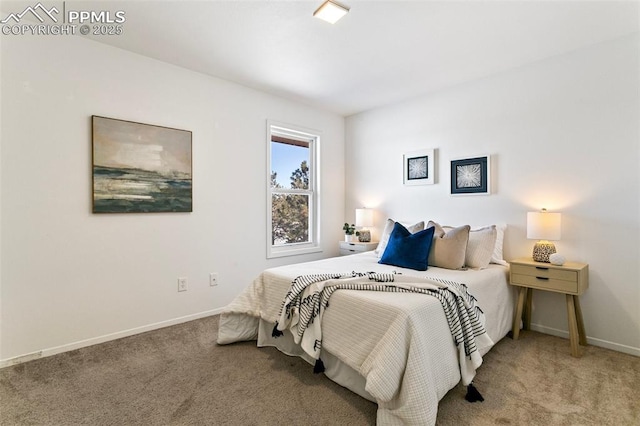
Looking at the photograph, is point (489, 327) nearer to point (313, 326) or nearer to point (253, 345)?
point (313, 326)

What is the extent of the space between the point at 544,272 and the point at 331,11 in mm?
2541

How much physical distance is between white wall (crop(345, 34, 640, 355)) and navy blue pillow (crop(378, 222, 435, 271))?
3.02 ft

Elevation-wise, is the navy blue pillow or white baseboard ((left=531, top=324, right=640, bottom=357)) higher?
the navy blue pillow

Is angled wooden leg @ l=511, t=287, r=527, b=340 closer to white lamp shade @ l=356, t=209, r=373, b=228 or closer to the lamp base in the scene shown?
the lamp base

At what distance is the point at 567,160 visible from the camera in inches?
109

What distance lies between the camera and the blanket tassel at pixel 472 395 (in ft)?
6.05

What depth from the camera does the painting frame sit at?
2.62 meters

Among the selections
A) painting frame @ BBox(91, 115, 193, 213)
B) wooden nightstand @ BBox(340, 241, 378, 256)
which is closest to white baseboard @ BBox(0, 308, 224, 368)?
painting frame @ BBox(91, 115, 193, 213)

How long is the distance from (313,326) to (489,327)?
4.48 feet

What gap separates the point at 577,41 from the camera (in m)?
2.58

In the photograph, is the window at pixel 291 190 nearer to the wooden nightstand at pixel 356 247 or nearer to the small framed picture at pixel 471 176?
the wooden nightstand at pixel 356 247

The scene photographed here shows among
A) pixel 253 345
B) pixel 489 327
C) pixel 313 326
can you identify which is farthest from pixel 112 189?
pixel 489 327

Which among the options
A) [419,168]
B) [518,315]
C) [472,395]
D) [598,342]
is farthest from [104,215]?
[598,342]

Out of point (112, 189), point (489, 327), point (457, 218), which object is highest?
point (112, 189)
